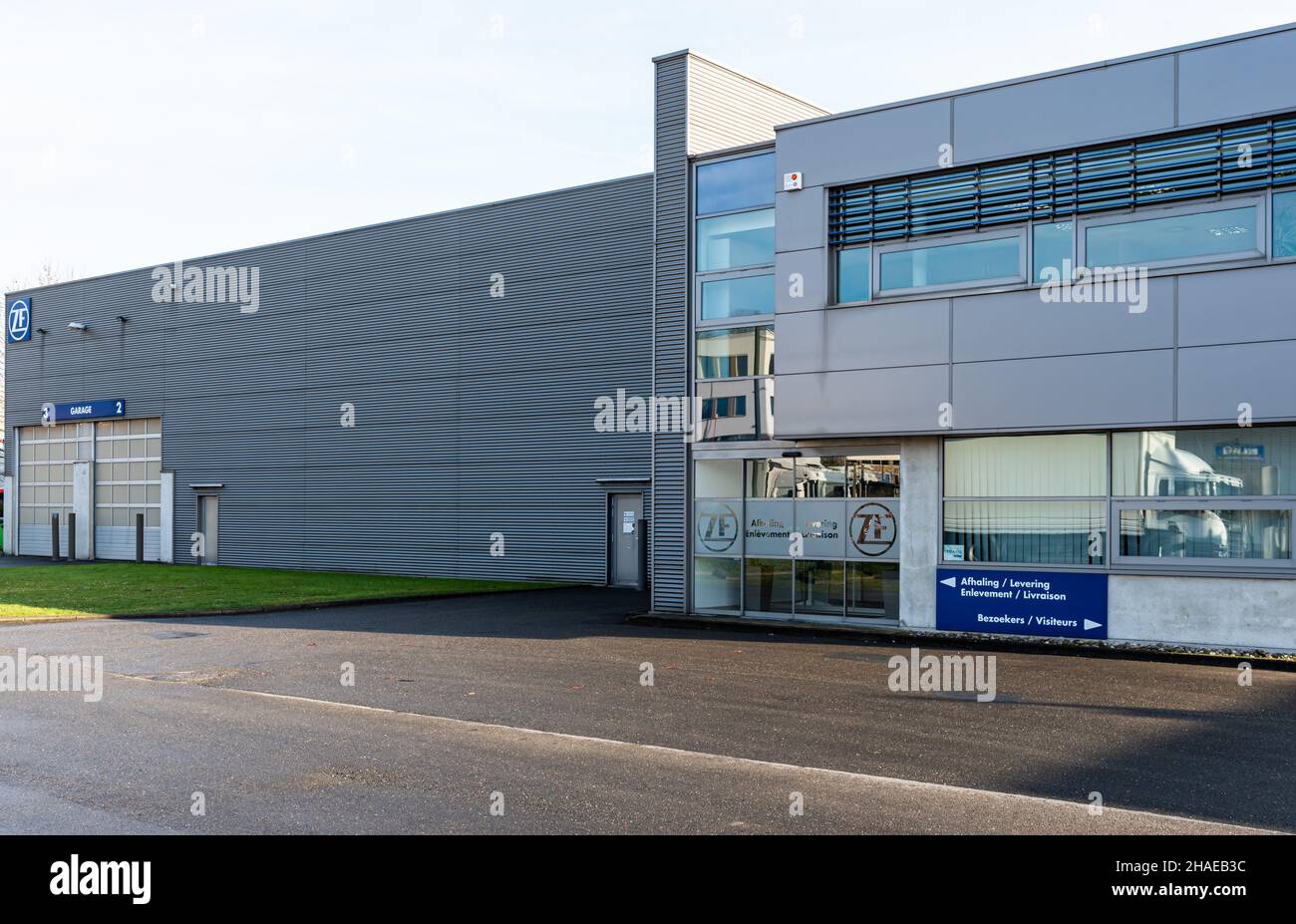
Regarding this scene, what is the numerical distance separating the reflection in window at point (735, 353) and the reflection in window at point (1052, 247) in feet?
14.3

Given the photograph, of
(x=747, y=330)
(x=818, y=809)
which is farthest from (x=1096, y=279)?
(x=818, y=809)

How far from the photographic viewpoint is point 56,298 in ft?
136

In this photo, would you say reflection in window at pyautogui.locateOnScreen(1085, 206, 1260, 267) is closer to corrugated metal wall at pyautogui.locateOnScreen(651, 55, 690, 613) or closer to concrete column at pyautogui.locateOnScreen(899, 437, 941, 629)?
concrete column at pyautogui.locateOnScreen(899, 437, 941, 629)

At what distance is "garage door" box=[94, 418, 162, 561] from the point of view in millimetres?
38375

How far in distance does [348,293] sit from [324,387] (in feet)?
8.92

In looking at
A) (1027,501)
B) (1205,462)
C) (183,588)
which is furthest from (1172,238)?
(183,588)

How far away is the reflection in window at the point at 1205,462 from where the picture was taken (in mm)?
14562

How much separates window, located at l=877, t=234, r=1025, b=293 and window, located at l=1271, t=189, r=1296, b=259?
306 centimetres

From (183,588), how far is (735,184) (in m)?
14.7

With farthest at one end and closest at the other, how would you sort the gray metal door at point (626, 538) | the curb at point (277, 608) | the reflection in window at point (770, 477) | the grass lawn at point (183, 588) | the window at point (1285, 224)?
the gray metal door at point (626, 538) → the grass lawn at point (183, 588) → the reflection in window at point (770, 477) → the curb at point (277, 608) → the window at point (1285, 224)

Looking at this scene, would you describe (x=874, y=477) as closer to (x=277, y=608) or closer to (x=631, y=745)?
(x=631, y=745)

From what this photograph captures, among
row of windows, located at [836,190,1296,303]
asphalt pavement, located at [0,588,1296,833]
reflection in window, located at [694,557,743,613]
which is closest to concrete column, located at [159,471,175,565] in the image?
asphalt pavement, located at [0,588,1296,833]

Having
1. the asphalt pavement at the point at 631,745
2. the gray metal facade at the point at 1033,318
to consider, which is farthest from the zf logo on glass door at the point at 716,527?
the asphalt pavement at the point at 631,745

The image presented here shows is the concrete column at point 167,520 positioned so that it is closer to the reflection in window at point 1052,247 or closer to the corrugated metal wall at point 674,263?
the corrugated metal wall at point 674,263
